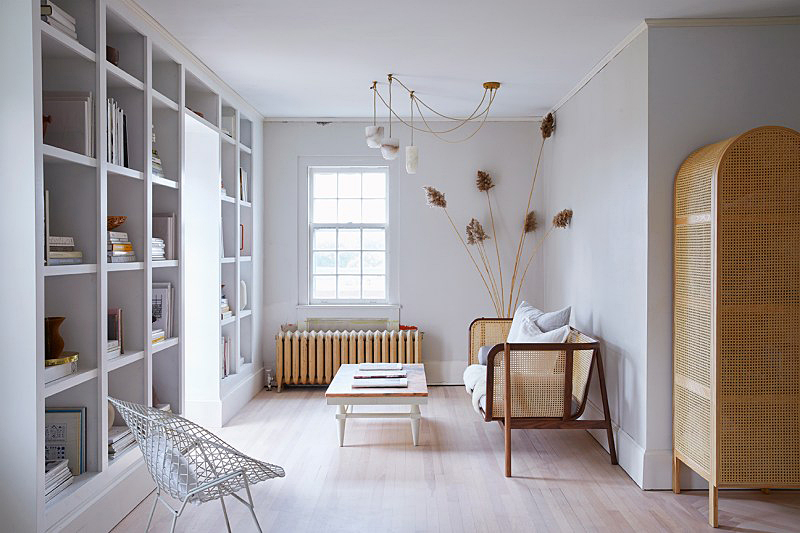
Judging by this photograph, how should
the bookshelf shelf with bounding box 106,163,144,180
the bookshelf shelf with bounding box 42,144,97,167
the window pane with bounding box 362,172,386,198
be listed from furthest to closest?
1. the window pane with bounding box 362,172,386,198
2. the bookshelf shelf with bounding box 106,163,144,180
3. the bookshelf shelf with bounding box 42,144,97,167

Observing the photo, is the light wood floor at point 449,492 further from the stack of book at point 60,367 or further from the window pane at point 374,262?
the window pane at point 374,262

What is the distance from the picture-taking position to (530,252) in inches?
269

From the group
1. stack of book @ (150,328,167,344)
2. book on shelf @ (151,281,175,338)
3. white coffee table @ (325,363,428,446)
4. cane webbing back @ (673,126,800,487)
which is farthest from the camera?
white coffee table @ (325,363,428,446)

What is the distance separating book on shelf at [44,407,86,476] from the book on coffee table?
190cm

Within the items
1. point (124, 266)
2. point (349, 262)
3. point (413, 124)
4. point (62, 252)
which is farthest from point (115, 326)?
point (413, 124)

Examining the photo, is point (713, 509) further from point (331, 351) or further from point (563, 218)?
point (331, 351)

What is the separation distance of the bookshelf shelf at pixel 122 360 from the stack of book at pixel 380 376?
59.0 inches

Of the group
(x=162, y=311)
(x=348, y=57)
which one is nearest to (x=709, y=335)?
(x=348, y=57)

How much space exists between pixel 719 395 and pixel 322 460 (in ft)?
8.14

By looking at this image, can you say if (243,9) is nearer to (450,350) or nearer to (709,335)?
(709,335)

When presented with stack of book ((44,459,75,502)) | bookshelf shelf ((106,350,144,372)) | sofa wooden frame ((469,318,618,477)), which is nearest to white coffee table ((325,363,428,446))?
sofa wooden frame ((469,318,618,477))

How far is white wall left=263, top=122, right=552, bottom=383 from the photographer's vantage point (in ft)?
22.4

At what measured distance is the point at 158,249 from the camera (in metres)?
4.14

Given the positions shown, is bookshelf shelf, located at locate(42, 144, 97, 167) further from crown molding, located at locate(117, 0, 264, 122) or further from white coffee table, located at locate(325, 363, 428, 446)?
white coffee table, located at locate(325, 363, 428, 446)
